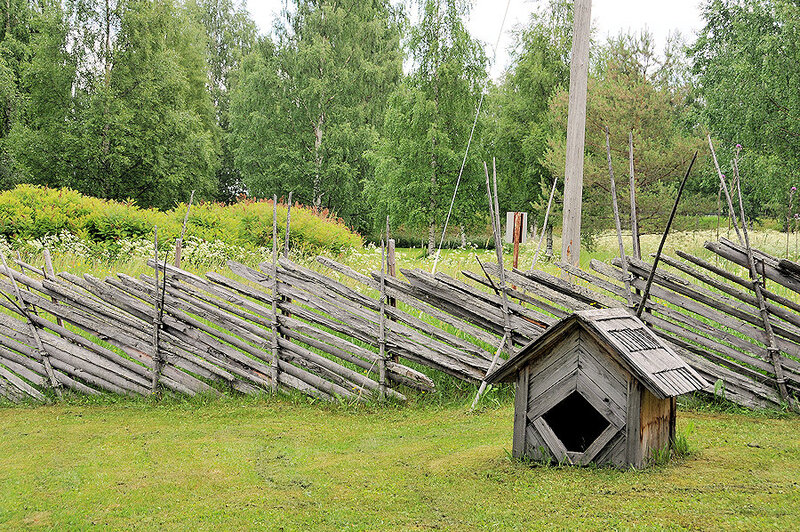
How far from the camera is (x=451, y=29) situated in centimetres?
2045

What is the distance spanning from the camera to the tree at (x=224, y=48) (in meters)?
34.7

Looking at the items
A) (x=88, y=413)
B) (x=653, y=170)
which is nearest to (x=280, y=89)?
(x=653, y=170)

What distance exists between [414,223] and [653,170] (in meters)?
7.34

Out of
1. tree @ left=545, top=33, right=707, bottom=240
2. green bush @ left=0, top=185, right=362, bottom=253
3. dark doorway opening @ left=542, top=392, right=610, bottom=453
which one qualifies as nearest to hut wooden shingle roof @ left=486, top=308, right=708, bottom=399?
dark doorway opening @ left=542, top=392, right=610, bottom=453

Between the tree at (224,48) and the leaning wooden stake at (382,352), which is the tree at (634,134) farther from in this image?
the tree at (224,48)

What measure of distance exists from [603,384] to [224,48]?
3567 cm

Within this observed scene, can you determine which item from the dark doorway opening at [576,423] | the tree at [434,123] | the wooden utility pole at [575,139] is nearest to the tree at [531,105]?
the tree at [434,123]

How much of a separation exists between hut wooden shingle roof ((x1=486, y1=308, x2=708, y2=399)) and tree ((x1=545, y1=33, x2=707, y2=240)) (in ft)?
47.9

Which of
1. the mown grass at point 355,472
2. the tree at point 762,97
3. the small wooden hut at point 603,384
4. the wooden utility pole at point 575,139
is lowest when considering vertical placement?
the mown grass at point 355,472

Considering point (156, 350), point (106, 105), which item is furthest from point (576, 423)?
point (106, 105)

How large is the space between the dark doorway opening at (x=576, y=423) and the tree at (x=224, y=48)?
3239cm

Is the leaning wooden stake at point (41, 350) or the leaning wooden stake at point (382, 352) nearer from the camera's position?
the leaning wooden stake at point (382, 352)

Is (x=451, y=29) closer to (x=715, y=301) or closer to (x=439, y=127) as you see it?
(x=439, y=127)

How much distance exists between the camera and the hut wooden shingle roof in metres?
3.14
